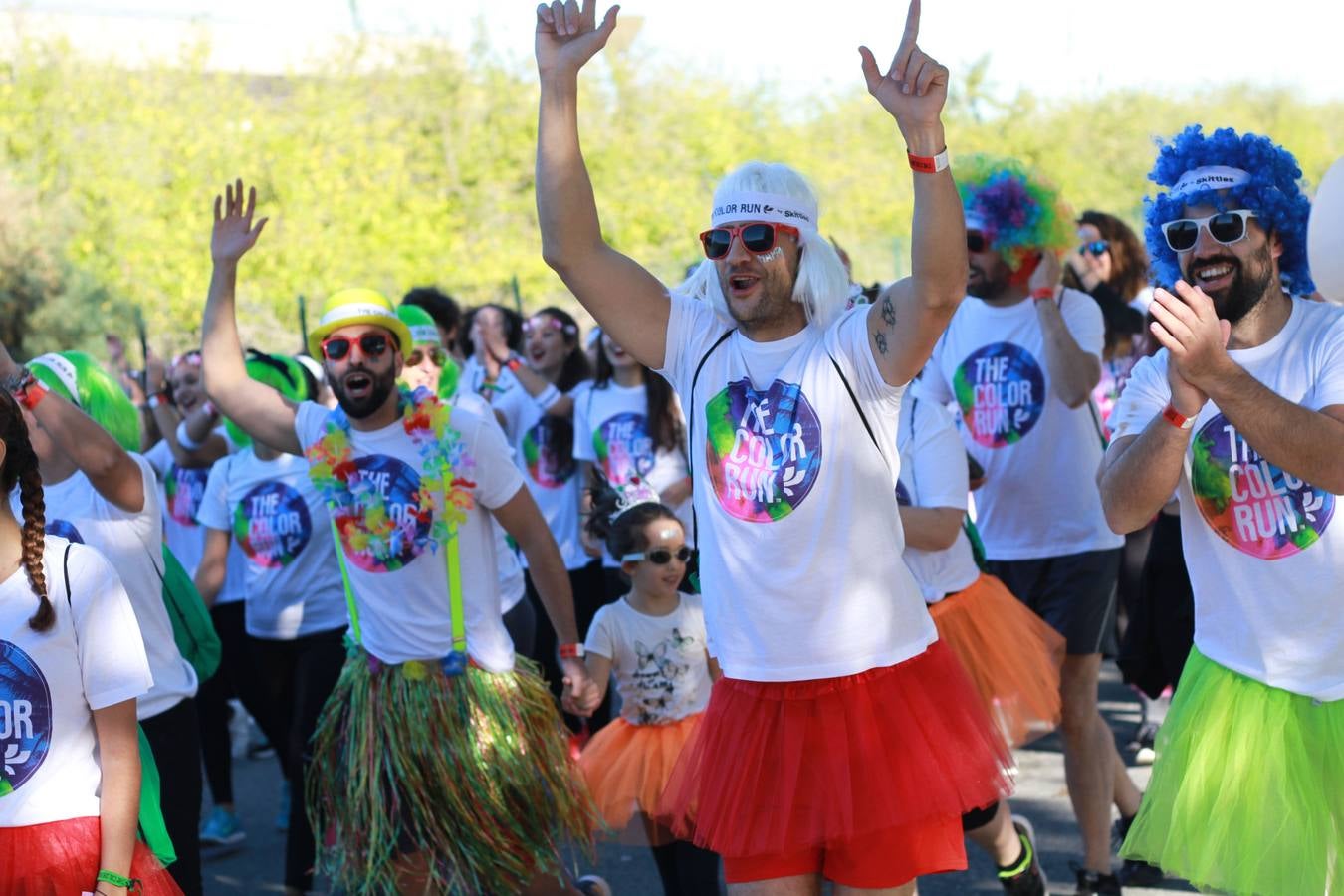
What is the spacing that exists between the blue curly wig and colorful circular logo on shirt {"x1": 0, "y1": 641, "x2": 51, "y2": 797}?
295 cm

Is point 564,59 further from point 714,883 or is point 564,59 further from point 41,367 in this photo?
point 714,883

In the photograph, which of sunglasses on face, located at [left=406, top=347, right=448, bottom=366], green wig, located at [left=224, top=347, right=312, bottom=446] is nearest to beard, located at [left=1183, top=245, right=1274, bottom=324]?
sunglasses on face, located at [left=406, top=347, right=448, bottom=366]

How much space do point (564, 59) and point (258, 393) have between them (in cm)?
224

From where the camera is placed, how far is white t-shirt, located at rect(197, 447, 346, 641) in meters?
6.56

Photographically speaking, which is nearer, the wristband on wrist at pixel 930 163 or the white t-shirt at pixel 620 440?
the wristband on wrist at pixel 930 163

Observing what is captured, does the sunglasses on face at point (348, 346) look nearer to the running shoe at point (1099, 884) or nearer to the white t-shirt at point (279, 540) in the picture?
the white t-shirt at point (279, 540)

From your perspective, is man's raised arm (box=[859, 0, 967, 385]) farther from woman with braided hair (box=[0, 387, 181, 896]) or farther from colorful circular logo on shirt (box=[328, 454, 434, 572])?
colorful circular logo on shirt (box=[328, 454, 434, 572])

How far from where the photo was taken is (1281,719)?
353 centimetres

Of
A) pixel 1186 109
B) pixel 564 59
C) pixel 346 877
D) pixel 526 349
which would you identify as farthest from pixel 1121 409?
pixel 1186 109

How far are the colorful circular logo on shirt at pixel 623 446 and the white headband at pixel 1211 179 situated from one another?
13.1ft

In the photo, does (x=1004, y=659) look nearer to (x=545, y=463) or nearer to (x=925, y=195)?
(x=925, y=195)

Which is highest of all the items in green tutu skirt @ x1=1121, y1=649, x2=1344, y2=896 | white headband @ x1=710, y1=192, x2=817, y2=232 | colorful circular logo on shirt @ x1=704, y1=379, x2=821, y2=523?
white headband @ x1=710, y1=192, x2=817, y2=232

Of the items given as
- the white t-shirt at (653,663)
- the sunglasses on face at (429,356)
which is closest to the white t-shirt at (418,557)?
the white t-shirt at (653,663)

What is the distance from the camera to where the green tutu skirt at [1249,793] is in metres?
3.43
